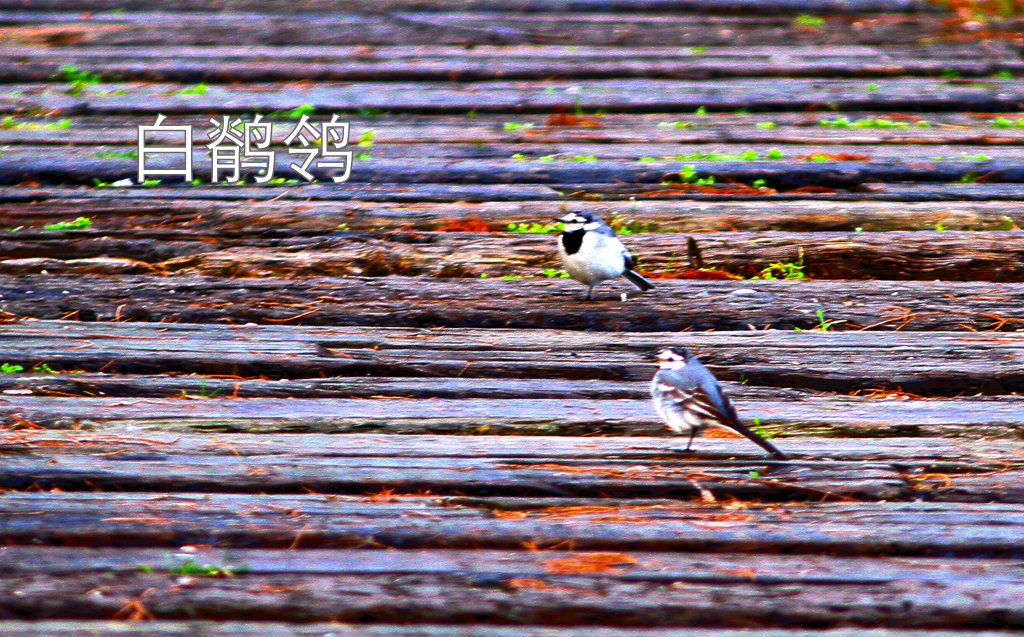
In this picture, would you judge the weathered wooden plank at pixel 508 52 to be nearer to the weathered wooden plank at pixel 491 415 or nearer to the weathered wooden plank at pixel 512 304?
the weathered wooden plank at pixel 512 304

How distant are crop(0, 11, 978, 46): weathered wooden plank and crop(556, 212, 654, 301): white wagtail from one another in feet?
12.9

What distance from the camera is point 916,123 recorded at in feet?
22.6

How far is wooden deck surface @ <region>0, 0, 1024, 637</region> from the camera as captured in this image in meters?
2.91

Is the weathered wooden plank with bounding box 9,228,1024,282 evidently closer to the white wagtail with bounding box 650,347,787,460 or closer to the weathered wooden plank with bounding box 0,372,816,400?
the weathered wooden plank with bounding box 0,372,816,400

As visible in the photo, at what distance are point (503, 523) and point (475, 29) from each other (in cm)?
652

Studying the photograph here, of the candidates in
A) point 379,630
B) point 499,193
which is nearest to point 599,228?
point 499,193

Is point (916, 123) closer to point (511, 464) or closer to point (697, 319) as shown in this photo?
point (697, 319)

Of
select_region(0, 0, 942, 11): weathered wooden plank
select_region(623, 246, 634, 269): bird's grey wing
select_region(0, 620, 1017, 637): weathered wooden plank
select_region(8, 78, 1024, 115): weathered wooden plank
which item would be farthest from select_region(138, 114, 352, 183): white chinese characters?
select_region(0, 620, 1017, 637): weathered wooden plank

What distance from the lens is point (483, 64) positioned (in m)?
8.07

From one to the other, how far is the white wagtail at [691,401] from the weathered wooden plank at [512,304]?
2.84ft

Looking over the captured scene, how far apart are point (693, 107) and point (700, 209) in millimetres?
1710

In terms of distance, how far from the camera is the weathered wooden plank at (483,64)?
782 centimetres

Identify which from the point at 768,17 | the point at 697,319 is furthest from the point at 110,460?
the point at 768,17

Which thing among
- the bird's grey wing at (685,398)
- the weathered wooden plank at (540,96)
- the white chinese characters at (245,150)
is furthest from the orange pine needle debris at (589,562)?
the weathered wooden plank at (540,96)
